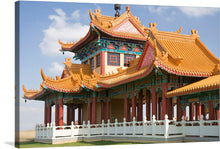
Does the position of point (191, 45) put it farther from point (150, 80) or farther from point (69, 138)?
point (69, 138)

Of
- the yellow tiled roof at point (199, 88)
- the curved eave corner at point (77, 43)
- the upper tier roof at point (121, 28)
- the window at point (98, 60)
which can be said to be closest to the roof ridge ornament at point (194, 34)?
the yellow tiled roof at point (199, 88)

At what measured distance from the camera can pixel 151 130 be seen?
626 inches

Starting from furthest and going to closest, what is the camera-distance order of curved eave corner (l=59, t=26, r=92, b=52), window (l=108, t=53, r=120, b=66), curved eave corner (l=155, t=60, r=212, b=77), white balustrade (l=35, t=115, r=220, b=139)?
window (l=108, t=53, r=120, b=66) → curved eave corner (l=59, t=26, r=92, b=52) → curved eave corner (l=155, t=60, r=212, b=77) → white balustrade (l=35, t=115, r=220, b=139)

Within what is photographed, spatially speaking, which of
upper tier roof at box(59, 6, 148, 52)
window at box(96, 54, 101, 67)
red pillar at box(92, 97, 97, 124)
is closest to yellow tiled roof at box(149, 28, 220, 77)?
upper tier roof at box(59, 6, 148, 52)

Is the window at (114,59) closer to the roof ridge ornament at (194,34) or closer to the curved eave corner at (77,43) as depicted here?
the curved eave corner at (77,43)

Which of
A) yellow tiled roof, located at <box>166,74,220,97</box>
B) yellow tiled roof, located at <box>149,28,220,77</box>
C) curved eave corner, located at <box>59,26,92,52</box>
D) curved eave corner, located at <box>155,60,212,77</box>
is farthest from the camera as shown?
curved eave corner, located at <box>59,26,92,52</box>

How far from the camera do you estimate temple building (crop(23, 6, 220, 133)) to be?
52.7 ft

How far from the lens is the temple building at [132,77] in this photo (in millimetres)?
16062

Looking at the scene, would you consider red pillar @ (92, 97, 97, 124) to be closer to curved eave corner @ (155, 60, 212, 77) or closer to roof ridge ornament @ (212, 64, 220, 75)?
curved eave corner @ (155, 60, 212, 77)

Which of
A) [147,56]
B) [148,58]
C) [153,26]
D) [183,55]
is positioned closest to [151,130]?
[148,58]

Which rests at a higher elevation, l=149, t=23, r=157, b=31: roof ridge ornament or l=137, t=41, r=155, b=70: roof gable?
l=149, t=23, r=157, b=31: roof ridge ornament

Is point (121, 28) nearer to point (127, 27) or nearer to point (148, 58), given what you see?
point (127, 27)

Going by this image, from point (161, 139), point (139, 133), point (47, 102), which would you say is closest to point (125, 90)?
point (139, 133)

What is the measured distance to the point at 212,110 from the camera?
15.1 meters
